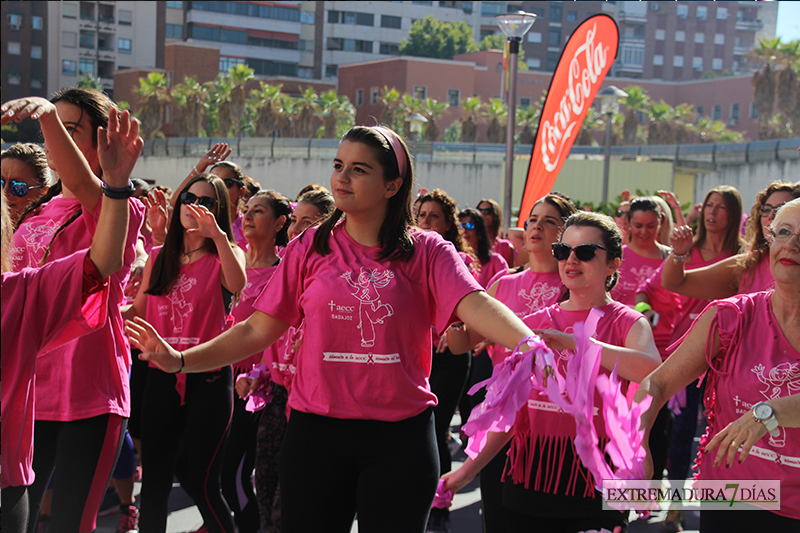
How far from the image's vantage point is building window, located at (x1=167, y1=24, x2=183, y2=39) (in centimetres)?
6681

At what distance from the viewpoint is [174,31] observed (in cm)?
6706

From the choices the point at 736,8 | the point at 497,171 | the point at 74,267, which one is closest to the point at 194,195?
the point at 74,267

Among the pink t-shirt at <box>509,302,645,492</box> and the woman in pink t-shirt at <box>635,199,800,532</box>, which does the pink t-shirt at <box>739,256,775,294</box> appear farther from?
the woman in pink t-shirt at <box>635,199,800,532</box>

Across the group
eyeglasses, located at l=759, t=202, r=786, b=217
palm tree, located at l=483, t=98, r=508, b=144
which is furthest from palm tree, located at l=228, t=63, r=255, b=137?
eyeglasses, located at l=759, t=202, r=786, b=217

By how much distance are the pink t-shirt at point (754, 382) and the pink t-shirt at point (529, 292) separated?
1.33 m

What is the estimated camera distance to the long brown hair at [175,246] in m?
4.24

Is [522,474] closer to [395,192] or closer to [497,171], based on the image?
[395,192]

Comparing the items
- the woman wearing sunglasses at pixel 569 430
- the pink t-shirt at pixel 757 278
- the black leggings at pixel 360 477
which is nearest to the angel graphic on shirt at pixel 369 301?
the black leggings at pixel 360 477

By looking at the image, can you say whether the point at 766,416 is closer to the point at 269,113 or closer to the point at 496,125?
the point at 496,125

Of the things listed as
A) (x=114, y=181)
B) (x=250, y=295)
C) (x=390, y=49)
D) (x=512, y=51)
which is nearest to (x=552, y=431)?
(x=114, y=181)

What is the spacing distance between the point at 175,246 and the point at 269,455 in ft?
4.18

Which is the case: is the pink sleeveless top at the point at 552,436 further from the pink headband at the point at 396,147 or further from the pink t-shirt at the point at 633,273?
the pink t-shirt at the point at 633,273

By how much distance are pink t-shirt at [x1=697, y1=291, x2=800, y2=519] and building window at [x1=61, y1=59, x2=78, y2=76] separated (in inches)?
2676

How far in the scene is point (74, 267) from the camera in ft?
7.66
